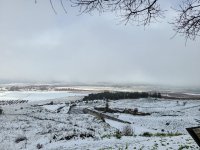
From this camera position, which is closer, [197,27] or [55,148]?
[197,27]

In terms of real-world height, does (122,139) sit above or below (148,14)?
below

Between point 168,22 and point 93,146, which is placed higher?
point 168,22

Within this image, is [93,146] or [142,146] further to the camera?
[93,146]

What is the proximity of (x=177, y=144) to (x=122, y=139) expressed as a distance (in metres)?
5.06

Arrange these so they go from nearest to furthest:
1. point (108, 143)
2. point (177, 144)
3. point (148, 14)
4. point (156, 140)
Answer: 1. point (148, 14)
2. point (177, 144)
3. point (156, 140)
4. point (108, 143)


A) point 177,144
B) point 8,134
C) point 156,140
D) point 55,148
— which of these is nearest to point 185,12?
point 177,144

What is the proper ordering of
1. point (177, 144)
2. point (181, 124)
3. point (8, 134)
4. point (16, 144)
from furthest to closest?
point (181, 124), point (8, 134), point (16, 144), point (177, 144)

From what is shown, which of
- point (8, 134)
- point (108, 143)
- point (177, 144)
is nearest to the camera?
point (177, 144)

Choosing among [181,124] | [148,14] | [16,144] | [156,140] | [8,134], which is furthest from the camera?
[181,124]

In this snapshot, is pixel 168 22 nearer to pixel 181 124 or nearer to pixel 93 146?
pixel 93 146

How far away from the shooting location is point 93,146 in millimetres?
23750

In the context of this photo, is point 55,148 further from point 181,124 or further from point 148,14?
point 181,124

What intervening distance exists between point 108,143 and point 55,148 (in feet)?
11.6

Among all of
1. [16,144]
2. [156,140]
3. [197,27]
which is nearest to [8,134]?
[16,144]
